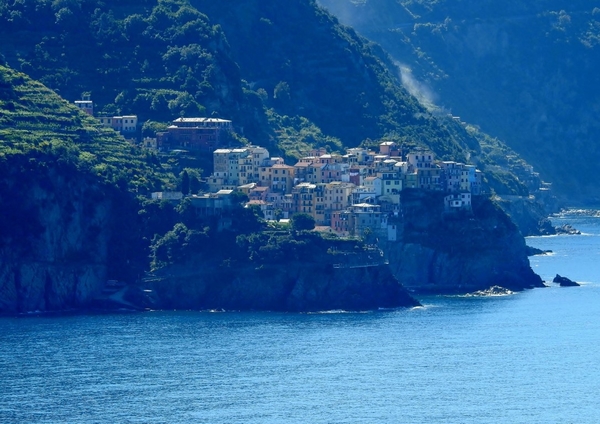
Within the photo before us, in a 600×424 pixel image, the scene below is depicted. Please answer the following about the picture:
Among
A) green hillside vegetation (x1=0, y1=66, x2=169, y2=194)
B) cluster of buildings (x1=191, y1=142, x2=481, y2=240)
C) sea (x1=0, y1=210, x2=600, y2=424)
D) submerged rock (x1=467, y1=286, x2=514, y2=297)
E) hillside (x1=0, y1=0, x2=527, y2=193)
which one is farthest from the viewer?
hillside (x1=0, y1=0, x2=527, y2=193)

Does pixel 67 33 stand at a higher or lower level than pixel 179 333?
higher

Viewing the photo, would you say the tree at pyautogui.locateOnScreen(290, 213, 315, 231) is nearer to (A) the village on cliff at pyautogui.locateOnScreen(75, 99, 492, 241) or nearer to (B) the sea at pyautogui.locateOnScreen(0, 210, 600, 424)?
(A) the village on cliff at pyautogui.locateOnScreen(75, 99, 492, 241)

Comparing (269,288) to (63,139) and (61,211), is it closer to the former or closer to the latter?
(61,211)

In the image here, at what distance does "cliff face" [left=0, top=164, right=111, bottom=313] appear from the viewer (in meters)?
141

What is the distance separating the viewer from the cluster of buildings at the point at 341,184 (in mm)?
155875

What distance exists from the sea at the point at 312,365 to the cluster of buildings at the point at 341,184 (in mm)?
11019

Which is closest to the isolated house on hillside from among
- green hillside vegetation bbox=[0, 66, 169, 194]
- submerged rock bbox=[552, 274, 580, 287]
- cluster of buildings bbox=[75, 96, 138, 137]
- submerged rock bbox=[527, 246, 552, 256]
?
cluster of buildings bbox=[75, 96, 138, 137]

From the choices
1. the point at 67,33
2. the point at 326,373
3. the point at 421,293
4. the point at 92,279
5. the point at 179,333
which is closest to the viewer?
the point at 326,373

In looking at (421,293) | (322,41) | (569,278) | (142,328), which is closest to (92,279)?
(142,328)

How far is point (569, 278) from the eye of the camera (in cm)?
16462

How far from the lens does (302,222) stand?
149 m

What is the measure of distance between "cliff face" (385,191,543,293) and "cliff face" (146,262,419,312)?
10502mm

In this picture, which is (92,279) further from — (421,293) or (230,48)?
(230,48)

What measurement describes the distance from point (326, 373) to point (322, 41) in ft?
279
